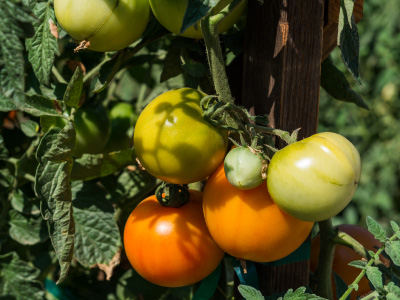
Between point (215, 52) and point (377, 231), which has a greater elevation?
point (215, 52)

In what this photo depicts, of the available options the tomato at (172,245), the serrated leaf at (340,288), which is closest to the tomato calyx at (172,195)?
the tomato at (172,245)

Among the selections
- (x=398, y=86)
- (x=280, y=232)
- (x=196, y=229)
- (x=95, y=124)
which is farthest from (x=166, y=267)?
(x=398, y=86)

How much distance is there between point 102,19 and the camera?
2.24 feet

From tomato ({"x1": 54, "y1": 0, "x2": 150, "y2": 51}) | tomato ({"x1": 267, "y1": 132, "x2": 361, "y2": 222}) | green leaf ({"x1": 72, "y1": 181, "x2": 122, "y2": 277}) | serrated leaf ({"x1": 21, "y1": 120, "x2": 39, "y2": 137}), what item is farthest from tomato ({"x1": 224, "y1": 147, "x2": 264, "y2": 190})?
serrated leaf ({"x1": 21, "y1": 120, "x2": 39, "y2": 137})

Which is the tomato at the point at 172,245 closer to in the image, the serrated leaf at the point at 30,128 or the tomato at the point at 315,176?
the tomato at the point at 315,176

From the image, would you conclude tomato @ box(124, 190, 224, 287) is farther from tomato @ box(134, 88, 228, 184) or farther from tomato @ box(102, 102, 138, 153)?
tomato @ box(102, 102, 138, 153)

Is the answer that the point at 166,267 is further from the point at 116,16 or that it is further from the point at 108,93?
the point at 108,93

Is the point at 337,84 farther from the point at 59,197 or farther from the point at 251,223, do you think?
the point at 59,197

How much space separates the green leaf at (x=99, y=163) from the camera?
2.89ft

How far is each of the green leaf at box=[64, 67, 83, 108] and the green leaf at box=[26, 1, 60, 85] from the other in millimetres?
37

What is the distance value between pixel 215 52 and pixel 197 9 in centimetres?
10

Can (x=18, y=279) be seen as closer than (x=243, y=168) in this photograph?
No

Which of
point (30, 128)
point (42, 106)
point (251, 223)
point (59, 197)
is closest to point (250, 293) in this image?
point (251, 223)

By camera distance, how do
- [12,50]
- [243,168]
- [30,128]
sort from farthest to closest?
[30,128] → [243,168] → [12,50]
